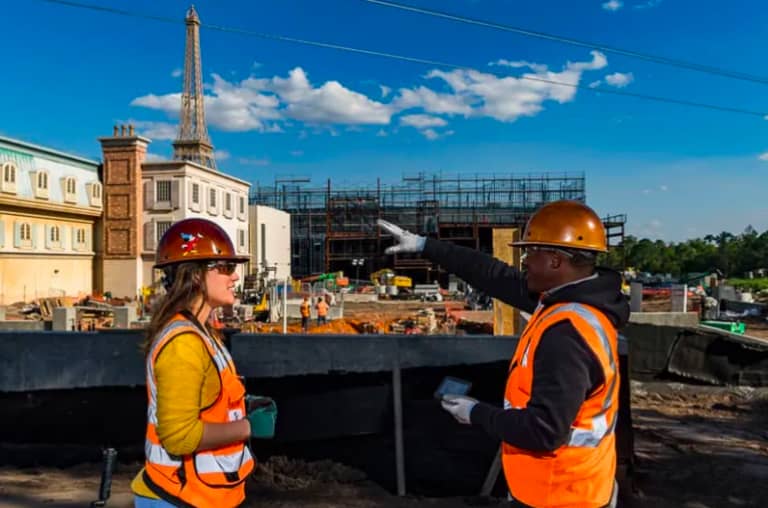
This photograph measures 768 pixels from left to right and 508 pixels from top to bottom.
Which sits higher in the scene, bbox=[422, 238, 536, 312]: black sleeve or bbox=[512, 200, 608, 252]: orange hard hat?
bbox=[512, 200, 608, 252]: orange hard hat

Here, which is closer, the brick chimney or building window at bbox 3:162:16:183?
building window at bbox 3:162:16:183

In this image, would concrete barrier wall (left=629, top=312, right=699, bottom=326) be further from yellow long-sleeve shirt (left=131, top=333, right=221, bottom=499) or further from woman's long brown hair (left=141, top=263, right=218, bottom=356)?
yellow long-sleeve shirt (left=131, top=333, right=221, bottom=499)

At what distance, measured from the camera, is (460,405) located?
2.63m

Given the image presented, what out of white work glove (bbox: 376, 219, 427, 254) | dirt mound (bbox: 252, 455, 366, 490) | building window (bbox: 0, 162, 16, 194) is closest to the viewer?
white work glove (bbox: 376, 219, 427, 254)

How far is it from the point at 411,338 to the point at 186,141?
8388 cm

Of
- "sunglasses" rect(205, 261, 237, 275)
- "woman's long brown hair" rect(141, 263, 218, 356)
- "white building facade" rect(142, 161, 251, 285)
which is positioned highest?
"white building facade" rect(142, 161, 251, 285)

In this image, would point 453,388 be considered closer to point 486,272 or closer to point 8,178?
point 486,272

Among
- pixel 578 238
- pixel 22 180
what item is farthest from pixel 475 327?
pixel 22 180

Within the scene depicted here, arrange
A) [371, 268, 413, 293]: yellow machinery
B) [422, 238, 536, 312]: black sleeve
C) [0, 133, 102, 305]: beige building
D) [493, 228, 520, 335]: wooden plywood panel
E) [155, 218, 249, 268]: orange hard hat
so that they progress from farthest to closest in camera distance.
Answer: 1. [371, 268, 413, 293]: yellow machinery
2. [0, 133, 102, 305]: beige building
3. [493, 228, 520, 335]: wooden plywood panel
4. [422, 238, 536, 312]: black sleeve
5. [155, 218, 249, 268]: orange hard hat

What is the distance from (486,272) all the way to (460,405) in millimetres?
1155

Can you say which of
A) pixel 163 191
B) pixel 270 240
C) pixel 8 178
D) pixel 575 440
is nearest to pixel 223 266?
pixel 575 440

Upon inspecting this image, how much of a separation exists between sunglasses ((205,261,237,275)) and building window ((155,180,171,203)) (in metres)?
43.9

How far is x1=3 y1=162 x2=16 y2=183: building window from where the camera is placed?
35.9 metres

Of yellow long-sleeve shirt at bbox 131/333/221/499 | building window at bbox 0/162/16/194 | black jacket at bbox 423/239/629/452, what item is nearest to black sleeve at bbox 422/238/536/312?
black jacket at bbox 423/239/629/452
